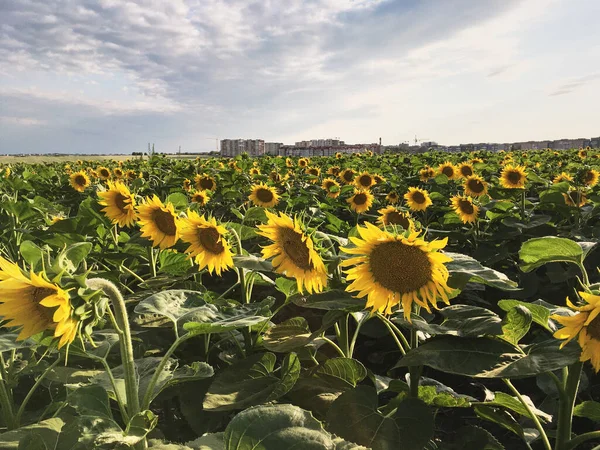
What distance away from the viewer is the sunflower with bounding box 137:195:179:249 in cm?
297

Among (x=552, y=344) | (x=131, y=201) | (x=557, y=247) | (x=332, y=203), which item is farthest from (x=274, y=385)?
(x=332, y=203)

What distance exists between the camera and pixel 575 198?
5785mm

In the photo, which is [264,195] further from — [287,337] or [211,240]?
[287,337]

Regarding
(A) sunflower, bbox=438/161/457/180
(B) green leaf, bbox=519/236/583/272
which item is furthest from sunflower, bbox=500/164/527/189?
(B) green leaf, bbox=519/236/583/272

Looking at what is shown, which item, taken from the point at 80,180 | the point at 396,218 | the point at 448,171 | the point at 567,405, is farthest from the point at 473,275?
the point at 80,180

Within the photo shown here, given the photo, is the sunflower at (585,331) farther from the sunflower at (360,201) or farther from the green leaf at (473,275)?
the sunflower at (360,201)

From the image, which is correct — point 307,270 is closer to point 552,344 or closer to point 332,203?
point 552,344

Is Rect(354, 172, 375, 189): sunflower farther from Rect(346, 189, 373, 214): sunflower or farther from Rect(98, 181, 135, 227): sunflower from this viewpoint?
Rect(98, 181, 135, 227): sunflower

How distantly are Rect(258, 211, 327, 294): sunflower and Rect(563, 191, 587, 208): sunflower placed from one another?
4454mm

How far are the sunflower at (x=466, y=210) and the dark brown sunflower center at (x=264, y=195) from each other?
2.37m

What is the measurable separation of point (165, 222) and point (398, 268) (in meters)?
1.70

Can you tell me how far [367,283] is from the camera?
6.20 feet

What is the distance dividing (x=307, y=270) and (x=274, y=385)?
0.55 m

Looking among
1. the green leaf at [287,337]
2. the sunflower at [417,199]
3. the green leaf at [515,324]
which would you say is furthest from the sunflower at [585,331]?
the sunflower at [417,199]
